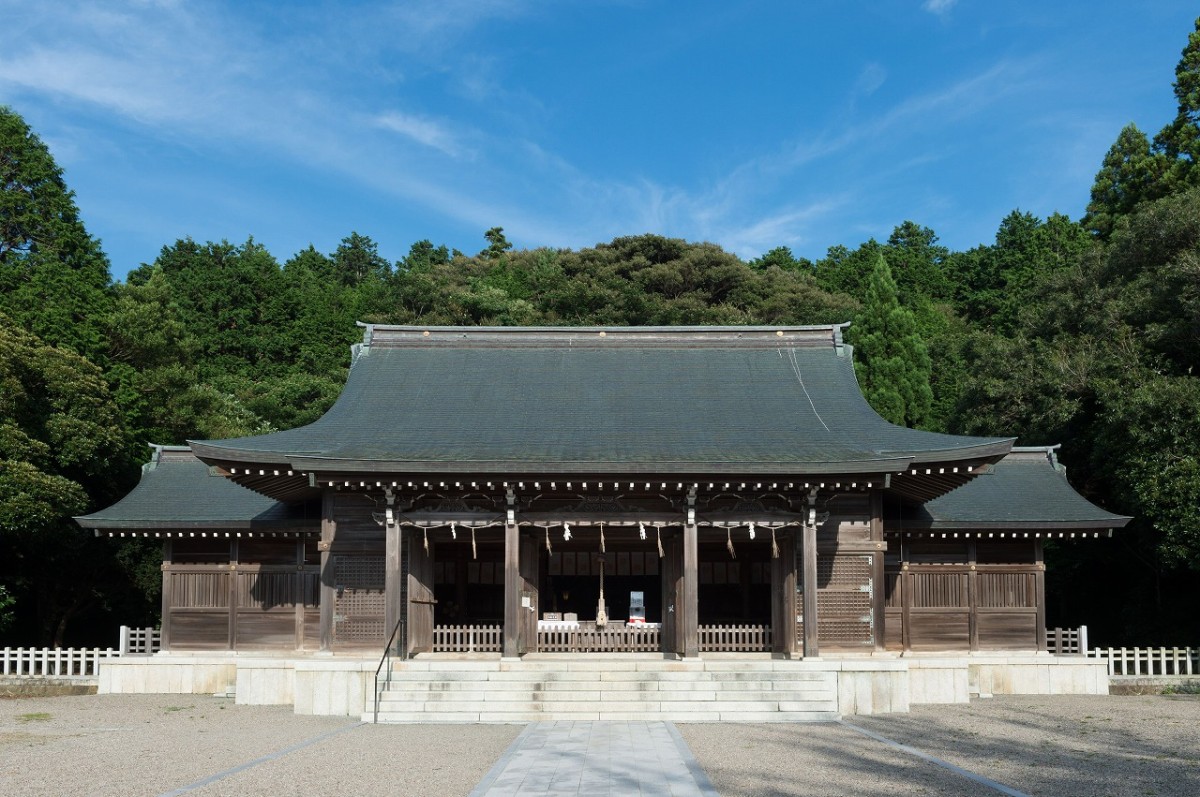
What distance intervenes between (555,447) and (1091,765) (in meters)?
10.2

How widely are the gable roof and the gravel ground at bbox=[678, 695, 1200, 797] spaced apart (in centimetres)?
425

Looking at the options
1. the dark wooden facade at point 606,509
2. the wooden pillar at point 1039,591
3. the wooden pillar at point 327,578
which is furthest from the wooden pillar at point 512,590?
the wooden pillar at point 1039,591

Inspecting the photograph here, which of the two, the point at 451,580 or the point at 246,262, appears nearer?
the point at 451,580

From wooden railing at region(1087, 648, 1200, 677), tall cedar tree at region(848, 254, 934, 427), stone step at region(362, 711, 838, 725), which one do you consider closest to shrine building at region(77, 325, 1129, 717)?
stone step at region(362, 711, 838, 725)

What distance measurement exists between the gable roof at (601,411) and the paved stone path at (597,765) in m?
4.76

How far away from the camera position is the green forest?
26.0 meters

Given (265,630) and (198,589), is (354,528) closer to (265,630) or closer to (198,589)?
(265,630)

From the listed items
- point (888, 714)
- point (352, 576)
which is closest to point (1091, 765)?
point (888, 714)

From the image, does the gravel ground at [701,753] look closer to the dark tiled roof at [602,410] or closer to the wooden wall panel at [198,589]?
the dark tiled roof at [602,410]

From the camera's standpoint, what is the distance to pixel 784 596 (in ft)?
63.3

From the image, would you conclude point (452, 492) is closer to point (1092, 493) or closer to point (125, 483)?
point (125, 483)

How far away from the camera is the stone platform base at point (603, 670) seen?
16.8 m

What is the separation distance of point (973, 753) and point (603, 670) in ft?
20.9

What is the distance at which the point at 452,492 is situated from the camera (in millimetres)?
18469
